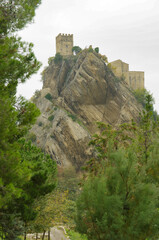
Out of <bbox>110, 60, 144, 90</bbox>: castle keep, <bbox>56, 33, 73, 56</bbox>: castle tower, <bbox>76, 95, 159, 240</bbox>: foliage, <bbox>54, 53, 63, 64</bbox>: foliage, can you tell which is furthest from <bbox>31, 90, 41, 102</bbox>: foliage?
<bbox>76, 95, 159, 240</bbox>: foliage

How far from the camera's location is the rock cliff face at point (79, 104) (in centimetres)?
6531

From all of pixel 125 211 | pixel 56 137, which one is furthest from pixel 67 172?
pixel 125 211

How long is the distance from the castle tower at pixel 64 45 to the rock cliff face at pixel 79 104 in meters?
7.15

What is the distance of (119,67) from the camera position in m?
80.9

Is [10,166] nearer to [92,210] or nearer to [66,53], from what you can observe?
[92,210]

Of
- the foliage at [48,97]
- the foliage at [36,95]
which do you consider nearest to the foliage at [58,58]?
the foliage at [36,95]

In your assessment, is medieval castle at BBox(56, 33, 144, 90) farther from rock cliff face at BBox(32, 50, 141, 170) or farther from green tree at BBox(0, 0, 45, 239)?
green tree at BBox(0, 0, 45, 239)

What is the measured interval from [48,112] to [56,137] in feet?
29.8

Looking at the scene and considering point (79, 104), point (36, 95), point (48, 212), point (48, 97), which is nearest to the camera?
point (48, 212)

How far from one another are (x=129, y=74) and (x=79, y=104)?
787 inches

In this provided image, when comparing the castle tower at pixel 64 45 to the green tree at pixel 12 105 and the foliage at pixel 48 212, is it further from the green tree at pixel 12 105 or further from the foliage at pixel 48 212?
the green tree at pixel 12 105

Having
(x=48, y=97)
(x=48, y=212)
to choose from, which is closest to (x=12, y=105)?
(x=48, y=212)

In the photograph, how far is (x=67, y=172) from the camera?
60938 mm

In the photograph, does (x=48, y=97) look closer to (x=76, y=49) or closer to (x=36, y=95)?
(x=36, y=95)
